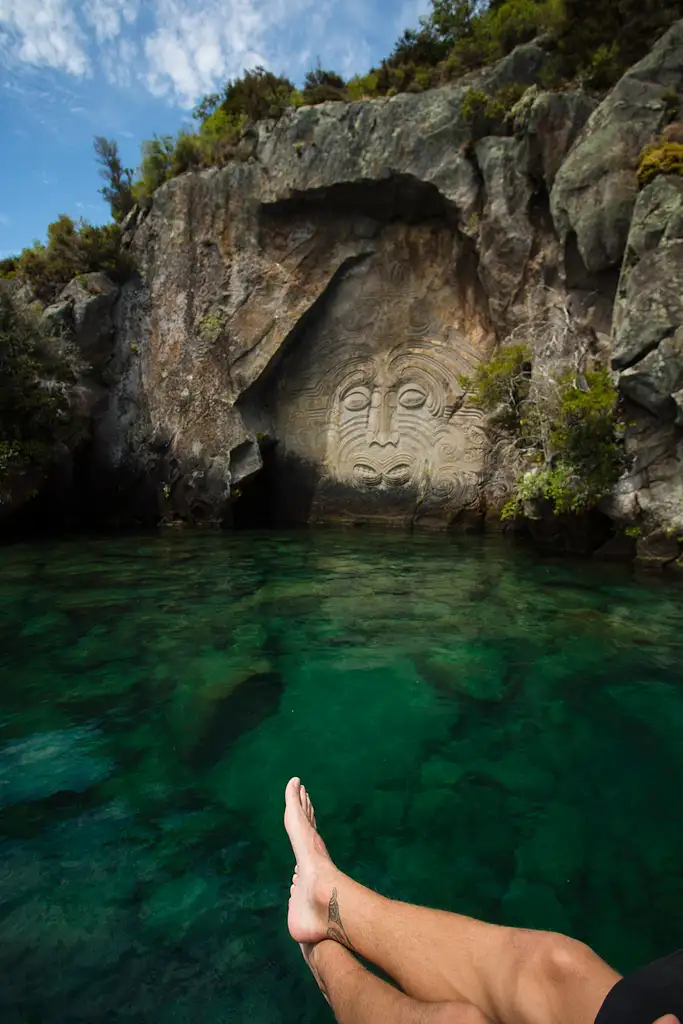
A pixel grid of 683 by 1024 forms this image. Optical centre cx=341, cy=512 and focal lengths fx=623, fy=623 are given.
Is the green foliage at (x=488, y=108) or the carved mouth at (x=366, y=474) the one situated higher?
the green foliage at (x=488, y=108)

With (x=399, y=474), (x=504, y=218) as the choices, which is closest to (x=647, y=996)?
(x=504, y=218)

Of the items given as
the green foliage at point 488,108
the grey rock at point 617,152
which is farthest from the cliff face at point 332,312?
the grey rock at point 617,152

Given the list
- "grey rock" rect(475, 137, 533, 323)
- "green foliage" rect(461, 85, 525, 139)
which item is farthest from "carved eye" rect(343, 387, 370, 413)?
"green foliage" rect(461, 85, 525, 139)

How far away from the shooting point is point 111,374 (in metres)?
13.9

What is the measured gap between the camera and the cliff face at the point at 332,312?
1157cm

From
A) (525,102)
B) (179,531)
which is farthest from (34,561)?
(525,102)

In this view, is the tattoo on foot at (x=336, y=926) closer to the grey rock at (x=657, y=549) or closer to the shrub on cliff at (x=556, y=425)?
the grey rock at (x=657, y=549)

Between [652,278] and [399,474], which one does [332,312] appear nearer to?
[399,474]

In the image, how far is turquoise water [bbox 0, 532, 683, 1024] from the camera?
2.17m

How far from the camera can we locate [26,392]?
37.2 feet

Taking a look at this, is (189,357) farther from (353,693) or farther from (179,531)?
(353,693)

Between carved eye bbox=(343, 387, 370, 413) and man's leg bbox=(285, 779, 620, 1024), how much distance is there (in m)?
12.0

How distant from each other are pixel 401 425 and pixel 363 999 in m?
12.3

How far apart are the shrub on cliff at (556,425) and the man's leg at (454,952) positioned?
291 inches
